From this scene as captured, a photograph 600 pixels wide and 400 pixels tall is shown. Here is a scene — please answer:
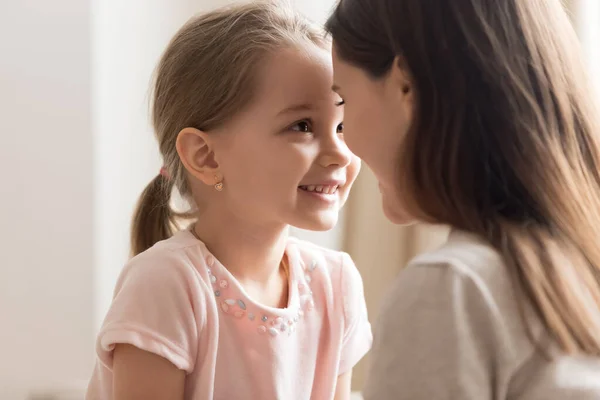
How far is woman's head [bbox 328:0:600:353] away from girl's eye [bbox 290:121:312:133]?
25 centimetres

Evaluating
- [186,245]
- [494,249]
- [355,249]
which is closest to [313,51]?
[186,245]

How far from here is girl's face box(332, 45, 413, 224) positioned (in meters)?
0.90

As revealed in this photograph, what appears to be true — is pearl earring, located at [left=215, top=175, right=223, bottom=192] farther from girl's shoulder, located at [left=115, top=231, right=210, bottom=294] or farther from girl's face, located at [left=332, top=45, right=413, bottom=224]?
girl's face, located at [left=332, top=45, right=413, bottom=224]

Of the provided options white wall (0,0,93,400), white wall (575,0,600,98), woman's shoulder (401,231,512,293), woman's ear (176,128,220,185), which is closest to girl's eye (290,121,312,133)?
woman's ear (176,128,220,185)

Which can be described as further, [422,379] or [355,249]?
[355,249]

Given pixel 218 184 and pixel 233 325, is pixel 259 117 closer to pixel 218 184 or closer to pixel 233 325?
pixel 218 184

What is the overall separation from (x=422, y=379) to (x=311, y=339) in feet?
1.41

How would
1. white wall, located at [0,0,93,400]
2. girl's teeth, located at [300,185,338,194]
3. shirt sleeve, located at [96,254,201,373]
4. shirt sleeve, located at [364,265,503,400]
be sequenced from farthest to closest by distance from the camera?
white wall, located at [0,0,93,400] → girl's teeth, located at [300,185,338,194] → shirt sleeve, located at [96,254,201,373] → shirt sleeve, located at [364,265,503,400]

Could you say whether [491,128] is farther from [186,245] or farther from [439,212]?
[186,245]

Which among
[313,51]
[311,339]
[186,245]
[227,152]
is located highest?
[313,51]

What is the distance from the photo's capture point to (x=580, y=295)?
0.81 meters

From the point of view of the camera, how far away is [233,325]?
44.1 inches

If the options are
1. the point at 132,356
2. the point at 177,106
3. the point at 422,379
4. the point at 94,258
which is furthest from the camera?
the point at 94,258

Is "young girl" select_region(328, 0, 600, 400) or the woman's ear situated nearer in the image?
"young girl" select_region(328, 0, 600, 400)
